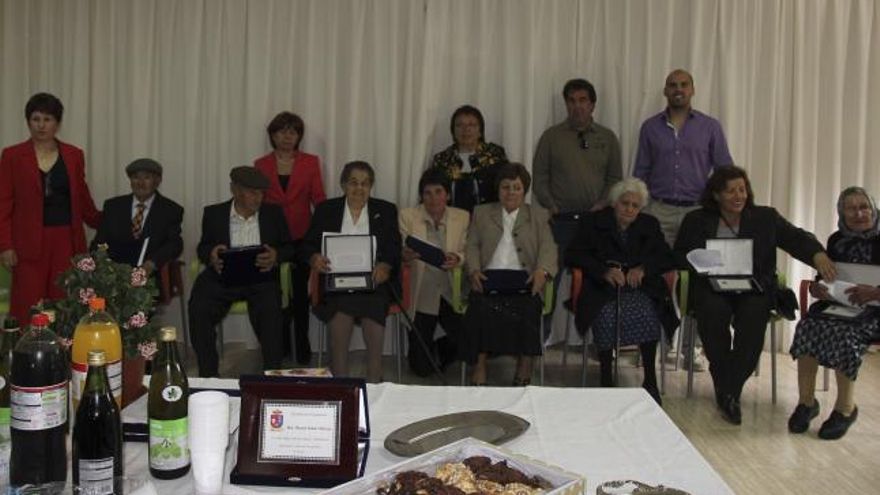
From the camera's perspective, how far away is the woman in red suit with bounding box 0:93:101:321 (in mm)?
4410

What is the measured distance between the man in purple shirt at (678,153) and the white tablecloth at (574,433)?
9.48ft

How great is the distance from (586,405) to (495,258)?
254 cm

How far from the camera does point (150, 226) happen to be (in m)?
4.57

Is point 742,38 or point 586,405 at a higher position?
point 742,38

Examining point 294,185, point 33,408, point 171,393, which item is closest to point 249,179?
point 294,185

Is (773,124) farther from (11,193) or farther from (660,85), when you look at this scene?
(11,193)

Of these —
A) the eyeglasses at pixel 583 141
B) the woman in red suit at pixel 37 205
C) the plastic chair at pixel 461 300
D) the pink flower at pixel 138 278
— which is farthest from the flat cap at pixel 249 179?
the pink flower at pixel 138 278

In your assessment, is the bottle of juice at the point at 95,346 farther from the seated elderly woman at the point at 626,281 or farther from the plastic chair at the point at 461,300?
the seated elderly woman at the point at 626,281

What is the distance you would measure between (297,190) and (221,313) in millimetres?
925

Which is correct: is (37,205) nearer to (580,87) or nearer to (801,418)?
(580,87)

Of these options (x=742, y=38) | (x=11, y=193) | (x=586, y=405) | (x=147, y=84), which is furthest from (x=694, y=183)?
(x=11, y=193)

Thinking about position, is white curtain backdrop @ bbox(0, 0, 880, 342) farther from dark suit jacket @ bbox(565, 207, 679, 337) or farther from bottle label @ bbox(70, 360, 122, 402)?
bottle label @ bbox(70, 360, 122, 402)

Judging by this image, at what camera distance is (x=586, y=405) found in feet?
6.41

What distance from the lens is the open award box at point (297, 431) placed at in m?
1.50
